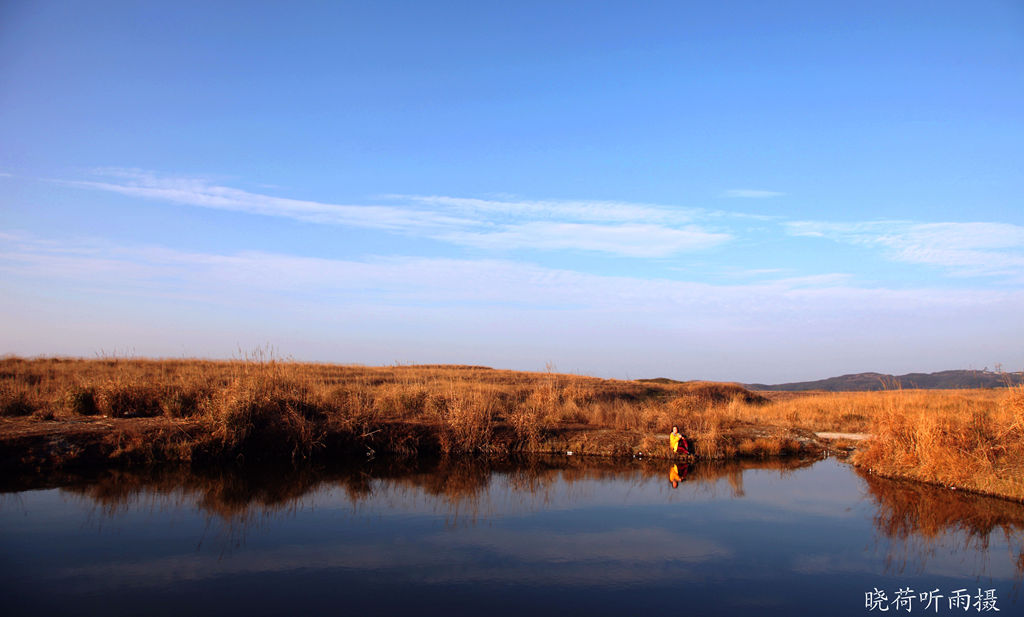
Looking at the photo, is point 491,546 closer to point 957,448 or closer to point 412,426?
point 412,426

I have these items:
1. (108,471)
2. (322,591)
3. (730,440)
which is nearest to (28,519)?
(108,471)

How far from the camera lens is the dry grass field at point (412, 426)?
14039 millimetres

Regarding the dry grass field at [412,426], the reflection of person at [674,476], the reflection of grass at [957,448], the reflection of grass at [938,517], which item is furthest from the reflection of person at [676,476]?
the reflection of grass at [957,448]

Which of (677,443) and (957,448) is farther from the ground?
(957,448)

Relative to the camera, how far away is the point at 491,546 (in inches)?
389

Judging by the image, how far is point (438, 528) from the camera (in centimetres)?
1081

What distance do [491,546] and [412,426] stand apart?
8.46m

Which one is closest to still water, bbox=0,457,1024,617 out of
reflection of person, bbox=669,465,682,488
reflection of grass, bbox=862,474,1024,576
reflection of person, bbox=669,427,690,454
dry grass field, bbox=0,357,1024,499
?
reflection of grass, bbox=862,474,1024,576

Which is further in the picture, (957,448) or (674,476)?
(674,476)

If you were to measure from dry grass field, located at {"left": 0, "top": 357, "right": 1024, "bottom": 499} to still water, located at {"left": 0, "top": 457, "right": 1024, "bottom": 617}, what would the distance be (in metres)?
1.25

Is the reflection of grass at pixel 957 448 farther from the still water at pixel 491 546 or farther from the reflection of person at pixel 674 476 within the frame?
the reflection of person at pixel 674 476

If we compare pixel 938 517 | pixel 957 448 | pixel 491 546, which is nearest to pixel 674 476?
pixel 938 517

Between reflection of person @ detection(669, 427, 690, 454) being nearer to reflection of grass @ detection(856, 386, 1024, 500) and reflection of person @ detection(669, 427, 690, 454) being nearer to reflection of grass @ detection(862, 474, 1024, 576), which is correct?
reflection of grass @ detection(856, 386, 1024, 500)

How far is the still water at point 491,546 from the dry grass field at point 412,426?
4.09 feet
